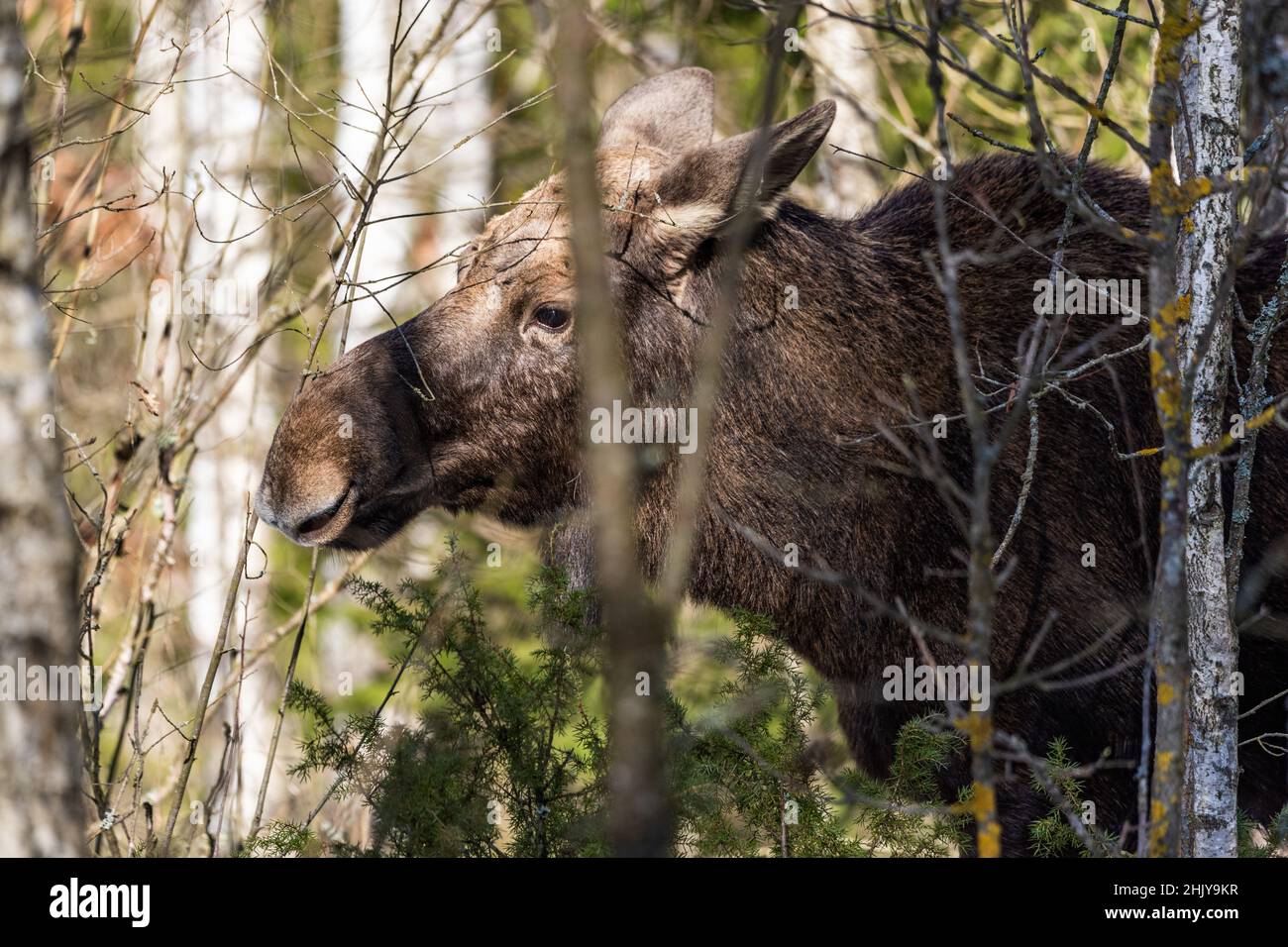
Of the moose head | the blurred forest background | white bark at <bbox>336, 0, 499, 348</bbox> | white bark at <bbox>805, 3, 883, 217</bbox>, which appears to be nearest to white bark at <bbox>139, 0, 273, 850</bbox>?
the blurred forest background

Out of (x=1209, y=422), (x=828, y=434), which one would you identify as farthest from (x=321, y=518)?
(x=1209, y=422)

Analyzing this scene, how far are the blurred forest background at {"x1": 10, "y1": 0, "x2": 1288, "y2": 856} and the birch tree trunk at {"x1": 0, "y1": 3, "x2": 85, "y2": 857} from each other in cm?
132

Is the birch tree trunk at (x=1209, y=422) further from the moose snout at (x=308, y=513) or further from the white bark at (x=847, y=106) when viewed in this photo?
the white bark at (x=847, y=106)

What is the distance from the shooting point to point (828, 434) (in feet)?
17.0

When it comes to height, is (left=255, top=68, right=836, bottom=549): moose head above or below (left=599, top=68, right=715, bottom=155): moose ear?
below

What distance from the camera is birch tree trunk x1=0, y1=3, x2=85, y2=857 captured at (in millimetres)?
2891

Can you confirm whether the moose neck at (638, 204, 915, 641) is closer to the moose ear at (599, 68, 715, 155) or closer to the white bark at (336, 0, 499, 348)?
the moose ear at (599, 68, 715, 155)

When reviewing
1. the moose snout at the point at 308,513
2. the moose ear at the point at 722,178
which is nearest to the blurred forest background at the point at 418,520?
the moose snout at the point at 308,513

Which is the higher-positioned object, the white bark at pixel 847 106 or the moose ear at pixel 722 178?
the white bark at pixel 847 106

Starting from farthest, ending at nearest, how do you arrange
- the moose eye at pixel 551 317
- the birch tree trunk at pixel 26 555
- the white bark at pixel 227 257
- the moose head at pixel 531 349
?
the white bark at pixel 227 257, the moose eye at pixel 551 317, the moose head at pixel 531 349, the birch tree trunk at pixel 26 555

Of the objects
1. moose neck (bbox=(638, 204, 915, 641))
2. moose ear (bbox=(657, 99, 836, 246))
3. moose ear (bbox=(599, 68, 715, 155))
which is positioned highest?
moose ear (bbox=(599, 68, 715, 155))

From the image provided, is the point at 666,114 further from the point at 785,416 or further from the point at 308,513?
the point at 308,513

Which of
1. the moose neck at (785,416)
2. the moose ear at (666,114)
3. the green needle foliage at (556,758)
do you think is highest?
the moose ear at (666,114)

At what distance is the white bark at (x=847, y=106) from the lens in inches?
332
